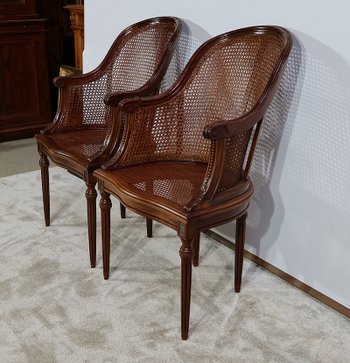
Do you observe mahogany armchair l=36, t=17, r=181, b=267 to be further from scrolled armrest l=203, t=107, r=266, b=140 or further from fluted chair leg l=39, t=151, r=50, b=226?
scrolled armrest l=203, t=107, r=266, b=140

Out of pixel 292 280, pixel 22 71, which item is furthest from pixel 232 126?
pixel 22 71

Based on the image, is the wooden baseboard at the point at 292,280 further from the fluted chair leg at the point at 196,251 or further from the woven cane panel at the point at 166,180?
the woven cane panel at the point at 166,180

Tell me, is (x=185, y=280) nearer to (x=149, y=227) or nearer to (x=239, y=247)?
(x=239, y=247)

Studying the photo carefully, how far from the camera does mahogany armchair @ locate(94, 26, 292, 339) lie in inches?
61.7

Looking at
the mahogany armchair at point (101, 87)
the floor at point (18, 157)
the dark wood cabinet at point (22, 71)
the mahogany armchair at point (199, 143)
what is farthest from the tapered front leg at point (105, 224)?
the dark wood cabinet at point (22, 71)

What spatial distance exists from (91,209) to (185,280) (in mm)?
565

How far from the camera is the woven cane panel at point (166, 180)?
5.35 ft

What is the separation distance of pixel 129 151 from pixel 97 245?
1.91ft

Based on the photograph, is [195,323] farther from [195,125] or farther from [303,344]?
[195,125]

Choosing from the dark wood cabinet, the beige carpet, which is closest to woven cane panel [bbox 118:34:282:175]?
the beige carpet

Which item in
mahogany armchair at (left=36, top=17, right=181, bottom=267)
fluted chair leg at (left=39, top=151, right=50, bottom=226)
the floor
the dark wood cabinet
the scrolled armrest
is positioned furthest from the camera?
Result: the dark wood cabinet

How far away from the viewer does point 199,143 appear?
197cm

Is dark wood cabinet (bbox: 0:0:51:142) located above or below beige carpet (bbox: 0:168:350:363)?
above

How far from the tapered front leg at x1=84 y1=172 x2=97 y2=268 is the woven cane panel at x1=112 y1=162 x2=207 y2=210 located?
173 mm
